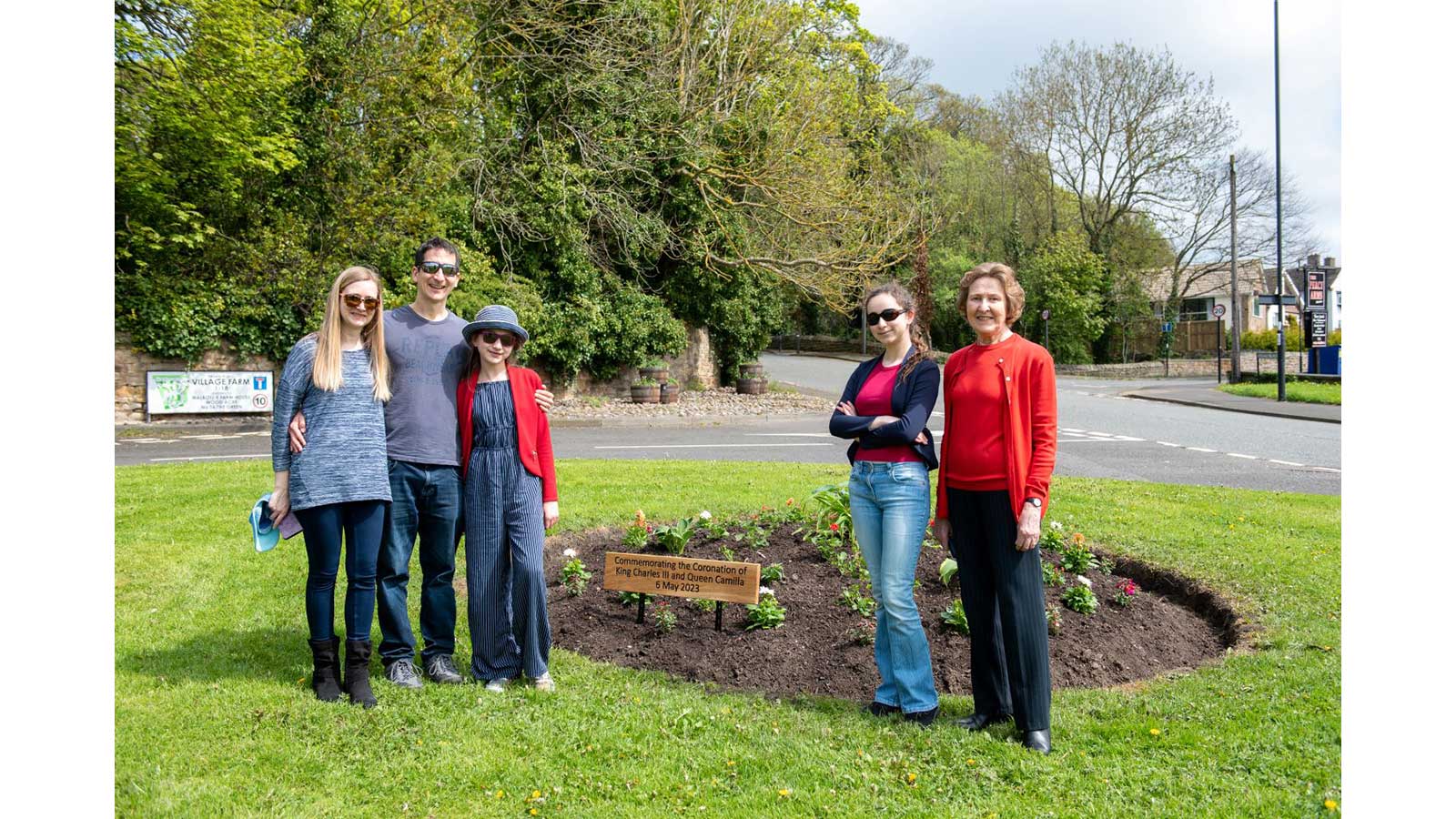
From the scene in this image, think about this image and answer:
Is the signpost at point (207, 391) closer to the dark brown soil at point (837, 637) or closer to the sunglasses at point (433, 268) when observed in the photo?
the dark brown soil at point (837, 637)

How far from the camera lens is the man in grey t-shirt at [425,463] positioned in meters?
4.51

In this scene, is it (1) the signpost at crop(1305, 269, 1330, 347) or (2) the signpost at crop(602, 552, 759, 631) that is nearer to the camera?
(2) the signpost at crop(602, 552, 759, 631)

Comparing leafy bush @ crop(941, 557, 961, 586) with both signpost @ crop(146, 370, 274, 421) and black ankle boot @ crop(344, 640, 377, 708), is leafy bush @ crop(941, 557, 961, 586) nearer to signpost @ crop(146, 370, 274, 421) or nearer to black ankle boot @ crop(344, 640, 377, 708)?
black ankle boot @ crop(344, 640, 377, 708)

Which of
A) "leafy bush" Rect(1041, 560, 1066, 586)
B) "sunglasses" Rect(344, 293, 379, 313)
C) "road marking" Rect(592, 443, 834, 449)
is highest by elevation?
"sunglasses" Rect(344, 293, 379, 313)

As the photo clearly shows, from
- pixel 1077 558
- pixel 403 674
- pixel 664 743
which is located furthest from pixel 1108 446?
pixel 403 674

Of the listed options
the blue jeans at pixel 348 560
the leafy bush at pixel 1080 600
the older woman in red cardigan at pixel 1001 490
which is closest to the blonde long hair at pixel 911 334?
the older woman in red cardigan at pixel 1001 490

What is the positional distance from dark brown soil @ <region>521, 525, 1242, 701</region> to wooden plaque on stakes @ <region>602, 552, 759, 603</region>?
274 mm

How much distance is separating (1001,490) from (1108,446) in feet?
42.0

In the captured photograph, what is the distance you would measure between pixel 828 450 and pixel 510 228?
10.8 metres

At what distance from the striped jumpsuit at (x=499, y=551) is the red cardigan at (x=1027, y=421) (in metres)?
2.26

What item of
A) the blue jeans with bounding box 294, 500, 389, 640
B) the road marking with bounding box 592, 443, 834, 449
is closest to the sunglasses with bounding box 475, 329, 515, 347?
the blue jeans with bounding box 294, 500, 389, 640

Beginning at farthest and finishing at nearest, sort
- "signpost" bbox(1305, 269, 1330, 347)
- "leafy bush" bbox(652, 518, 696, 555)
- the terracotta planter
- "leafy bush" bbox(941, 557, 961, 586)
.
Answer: "signpost" bbox(1305, 269, 1330, 347) → the terracotta planter → "leafy bush" bbox(652, 518, 696, 555) → "leafy bush" bbox(941, 557, 961, 586)

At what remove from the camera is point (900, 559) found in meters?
4.11

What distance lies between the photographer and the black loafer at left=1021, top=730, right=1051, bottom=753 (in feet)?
12.3
